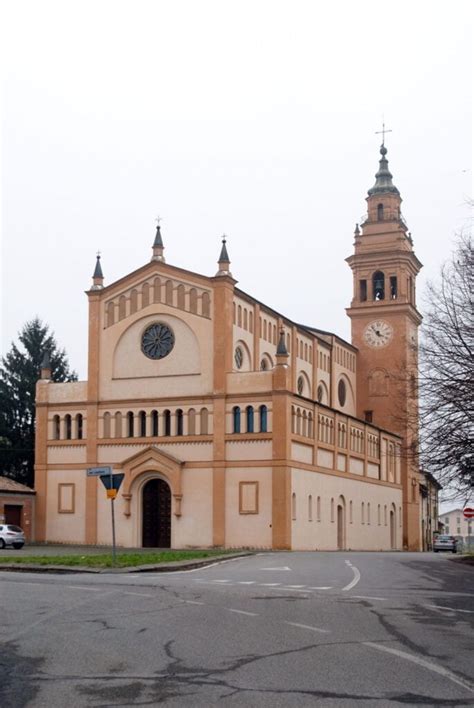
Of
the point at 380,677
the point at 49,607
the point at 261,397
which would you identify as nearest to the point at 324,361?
the point at 261,397

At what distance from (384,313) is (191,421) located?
89.8ft

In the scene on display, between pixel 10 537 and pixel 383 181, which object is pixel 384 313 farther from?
pixel 10 537

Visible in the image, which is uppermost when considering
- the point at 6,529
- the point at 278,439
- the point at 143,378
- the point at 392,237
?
the point at 392,237

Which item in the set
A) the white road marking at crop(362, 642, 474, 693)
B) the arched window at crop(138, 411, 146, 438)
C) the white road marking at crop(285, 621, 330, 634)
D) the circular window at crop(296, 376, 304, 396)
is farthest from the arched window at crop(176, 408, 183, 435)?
the white road marking at crop(362, 642, 474, 693)

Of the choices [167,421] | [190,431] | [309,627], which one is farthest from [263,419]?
[309,627]

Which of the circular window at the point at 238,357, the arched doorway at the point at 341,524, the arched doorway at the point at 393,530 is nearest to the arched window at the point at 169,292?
the circular window at the point at 238,357

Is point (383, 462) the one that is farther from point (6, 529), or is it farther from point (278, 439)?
point (6, 529)

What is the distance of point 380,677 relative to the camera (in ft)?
34.2

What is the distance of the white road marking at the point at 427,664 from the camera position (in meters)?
10.2

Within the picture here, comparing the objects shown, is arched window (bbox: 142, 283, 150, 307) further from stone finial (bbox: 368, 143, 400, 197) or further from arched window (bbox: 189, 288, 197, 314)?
stone finial (bbox: 368, 143, 400, 197)

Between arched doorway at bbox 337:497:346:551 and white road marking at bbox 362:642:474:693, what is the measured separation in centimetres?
5007

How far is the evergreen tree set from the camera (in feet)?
251

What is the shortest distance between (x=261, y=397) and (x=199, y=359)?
4.37 metres

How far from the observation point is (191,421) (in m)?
55.0
